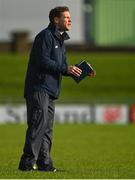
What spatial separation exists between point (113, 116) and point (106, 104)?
2.12 ft

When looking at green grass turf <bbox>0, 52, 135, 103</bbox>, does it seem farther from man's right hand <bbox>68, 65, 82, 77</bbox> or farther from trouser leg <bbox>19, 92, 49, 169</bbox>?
trouser leg <bbox>19, 92, 49, 169</bbox>

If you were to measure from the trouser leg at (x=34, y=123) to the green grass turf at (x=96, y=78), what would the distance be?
36.9m

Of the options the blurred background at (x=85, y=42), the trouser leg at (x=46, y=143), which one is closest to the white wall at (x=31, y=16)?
the blurred background at (x=85, y=42)

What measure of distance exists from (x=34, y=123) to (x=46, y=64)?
73cm

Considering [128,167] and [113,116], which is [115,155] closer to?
[128,167]

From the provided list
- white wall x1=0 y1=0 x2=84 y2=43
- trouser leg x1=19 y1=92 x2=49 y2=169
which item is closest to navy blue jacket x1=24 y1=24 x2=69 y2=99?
trouser leg x1=19 y1=92 x2=49 y2=169

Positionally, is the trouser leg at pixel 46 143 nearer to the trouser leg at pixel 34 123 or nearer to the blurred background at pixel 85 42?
the trouser leg at pixel 34 123

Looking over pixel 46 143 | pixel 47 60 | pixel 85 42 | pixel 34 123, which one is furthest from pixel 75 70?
pixel 85 42

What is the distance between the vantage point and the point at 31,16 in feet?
181

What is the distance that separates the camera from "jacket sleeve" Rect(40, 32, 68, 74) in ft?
37.6

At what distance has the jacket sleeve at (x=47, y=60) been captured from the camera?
37.6 ft

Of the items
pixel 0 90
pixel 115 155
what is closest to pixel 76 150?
pixel 115 155

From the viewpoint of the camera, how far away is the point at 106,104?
36000 mm

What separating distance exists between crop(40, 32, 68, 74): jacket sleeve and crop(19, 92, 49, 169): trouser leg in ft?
1.09
